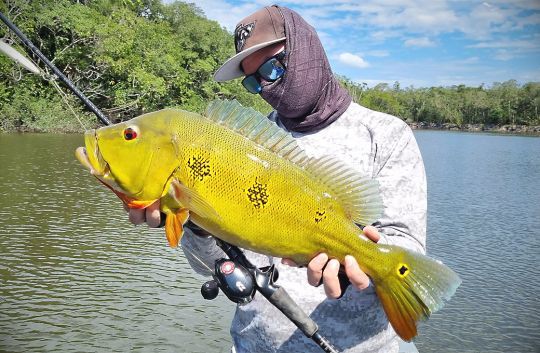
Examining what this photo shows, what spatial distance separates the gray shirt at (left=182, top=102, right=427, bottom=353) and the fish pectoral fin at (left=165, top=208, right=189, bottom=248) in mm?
505


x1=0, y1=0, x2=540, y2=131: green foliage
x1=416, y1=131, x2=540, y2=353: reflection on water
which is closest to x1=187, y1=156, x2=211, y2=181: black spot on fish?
x1=416, y1=131, x2=540, y2=353: reflection on water

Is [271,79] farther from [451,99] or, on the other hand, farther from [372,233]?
[451,99]

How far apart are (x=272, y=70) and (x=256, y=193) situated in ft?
3.18

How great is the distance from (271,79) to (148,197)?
1114mm

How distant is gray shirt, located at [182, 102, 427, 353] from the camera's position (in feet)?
8.02

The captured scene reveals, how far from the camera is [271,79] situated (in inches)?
114

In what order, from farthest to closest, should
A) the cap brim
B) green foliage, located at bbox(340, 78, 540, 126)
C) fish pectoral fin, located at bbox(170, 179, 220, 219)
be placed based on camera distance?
green foliage, located at bbox(340, 78, 540, 126), the cap brim, fish pectoral fin, located at bbox(170, 179, 220, 219)

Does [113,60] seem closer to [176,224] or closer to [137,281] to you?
[137,281]

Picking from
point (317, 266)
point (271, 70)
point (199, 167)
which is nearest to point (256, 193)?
point (199, 167)

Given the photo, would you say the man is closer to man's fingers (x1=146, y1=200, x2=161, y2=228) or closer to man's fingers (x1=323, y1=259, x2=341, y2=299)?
man's fingers (x1=146, y1=200, x2=161, y2=228)

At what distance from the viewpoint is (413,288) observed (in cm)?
215

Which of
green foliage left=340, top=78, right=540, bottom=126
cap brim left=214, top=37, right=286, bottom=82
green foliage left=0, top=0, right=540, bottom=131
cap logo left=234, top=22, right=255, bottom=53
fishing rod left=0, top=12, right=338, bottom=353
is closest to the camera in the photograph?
fishing rod left=0, top=12, right=338, bottom=353

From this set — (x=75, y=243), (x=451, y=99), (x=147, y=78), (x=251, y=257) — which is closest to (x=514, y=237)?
(x=75, y=243)

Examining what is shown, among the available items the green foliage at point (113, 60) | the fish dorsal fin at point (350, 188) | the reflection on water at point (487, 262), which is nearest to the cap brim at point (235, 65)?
the fish dorsal fin at point (350, 188)
